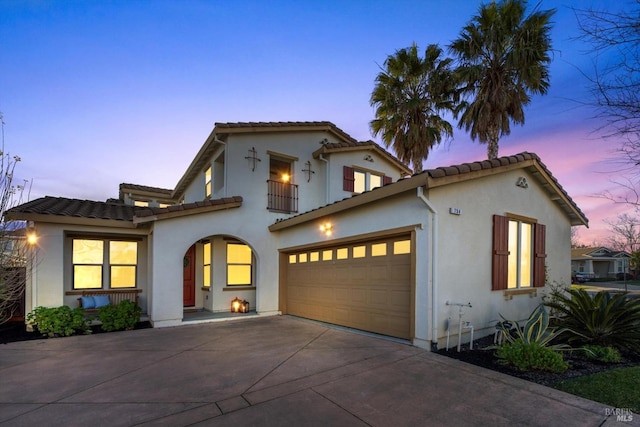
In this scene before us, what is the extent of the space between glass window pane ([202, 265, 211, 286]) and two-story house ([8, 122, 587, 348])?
246 millimetres

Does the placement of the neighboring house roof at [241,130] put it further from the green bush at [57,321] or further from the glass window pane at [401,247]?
the glass window pane at [401,247]

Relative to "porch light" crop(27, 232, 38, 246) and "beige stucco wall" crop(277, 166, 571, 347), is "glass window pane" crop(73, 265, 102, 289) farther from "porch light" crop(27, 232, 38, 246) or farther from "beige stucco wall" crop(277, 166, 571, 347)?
"beige stucco wall" crop(277, 166, 571, 347)

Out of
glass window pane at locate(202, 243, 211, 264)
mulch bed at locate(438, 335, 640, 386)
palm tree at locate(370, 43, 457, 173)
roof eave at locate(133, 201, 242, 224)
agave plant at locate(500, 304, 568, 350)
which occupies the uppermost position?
palm tree at locate(370, 43, 457, 173)

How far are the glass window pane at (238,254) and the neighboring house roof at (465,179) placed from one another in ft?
5.69

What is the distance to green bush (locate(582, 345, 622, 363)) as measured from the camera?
531 cm

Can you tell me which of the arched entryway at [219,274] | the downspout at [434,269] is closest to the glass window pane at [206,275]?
the arched entryway at [219,274]

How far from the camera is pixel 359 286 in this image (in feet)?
26.0

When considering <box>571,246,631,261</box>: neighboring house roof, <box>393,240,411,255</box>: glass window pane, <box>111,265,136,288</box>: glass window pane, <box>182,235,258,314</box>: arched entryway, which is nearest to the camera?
<box>393,240,411,255</box>: glass window pane

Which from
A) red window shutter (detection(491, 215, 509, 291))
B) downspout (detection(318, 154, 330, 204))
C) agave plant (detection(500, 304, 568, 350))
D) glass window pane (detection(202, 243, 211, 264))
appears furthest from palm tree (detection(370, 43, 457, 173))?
agave plant (detection(500, 304, 568, 350))

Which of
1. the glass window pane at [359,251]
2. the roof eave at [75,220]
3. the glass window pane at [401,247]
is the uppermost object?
the roof eave at [75,220]

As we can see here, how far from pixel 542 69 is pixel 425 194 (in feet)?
30.8

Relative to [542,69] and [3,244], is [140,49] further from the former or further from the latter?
[542,69]

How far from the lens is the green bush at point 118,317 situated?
8539 millimetres

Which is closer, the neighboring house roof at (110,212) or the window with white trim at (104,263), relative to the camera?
the neighboring house roof at (110,212)
